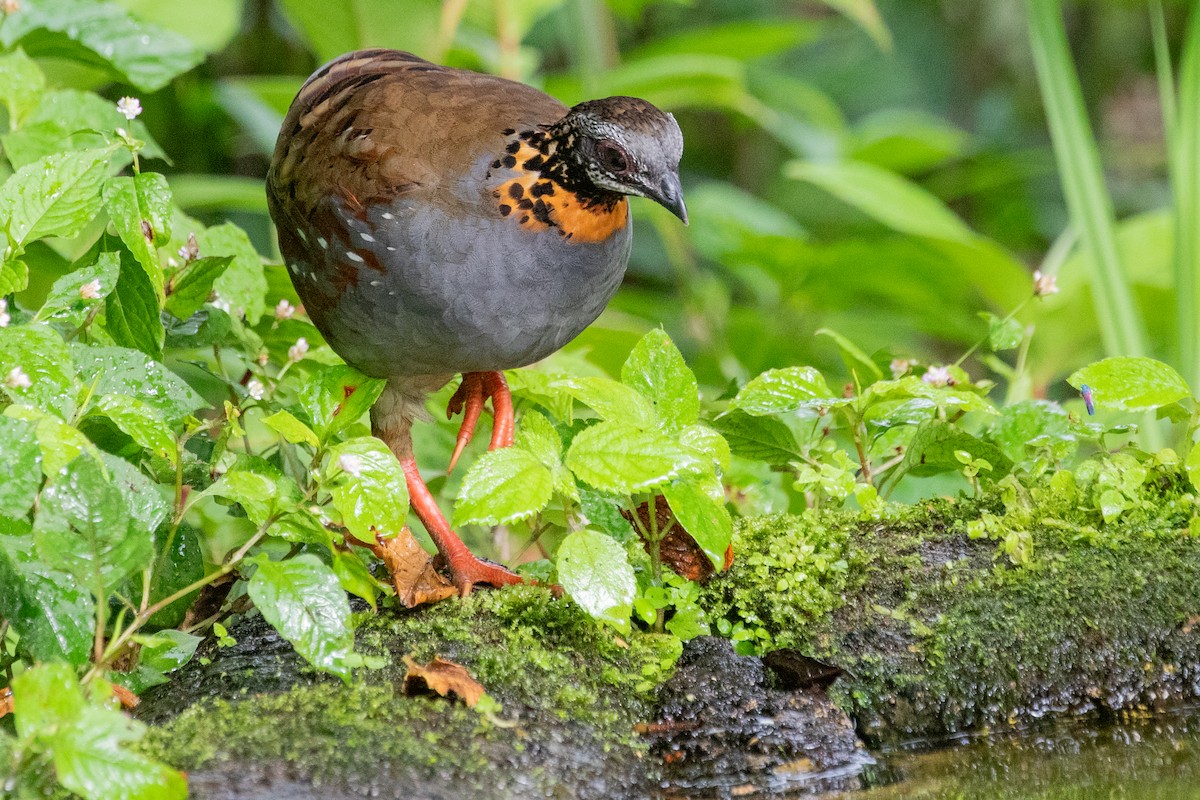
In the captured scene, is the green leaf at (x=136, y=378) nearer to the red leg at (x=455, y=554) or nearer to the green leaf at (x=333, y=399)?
the green leaf at (x=333, y=399)

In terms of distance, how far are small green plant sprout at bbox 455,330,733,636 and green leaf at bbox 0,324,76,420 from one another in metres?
0.71

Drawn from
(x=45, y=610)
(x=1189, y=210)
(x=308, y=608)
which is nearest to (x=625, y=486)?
(x=308, y=608)

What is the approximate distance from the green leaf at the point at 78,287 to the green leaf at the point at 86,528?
0.58 m

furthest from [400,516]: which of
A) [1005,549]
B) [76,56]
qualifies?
[76,56]

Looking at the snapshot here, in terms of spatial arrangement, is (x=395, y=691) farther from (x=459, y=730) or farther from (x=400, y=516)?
(x=400, y=516)

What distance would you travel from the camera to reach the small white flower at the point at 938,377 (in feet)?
9.03

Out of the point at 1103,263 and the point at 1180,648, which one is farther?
the point at 1103,263

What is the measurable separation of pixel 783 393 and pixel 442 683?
969 millimetres

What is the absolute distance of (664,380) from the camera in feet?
7.66

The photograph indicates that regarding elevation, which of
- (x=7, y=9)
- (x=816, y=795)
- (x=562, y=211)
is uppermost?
(x=7, y=9)

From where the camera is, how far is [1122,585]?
2334mm

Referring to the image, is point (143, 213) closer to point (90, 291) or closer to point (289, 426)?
point (90, 291)

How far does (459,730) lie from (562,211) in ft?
3.61

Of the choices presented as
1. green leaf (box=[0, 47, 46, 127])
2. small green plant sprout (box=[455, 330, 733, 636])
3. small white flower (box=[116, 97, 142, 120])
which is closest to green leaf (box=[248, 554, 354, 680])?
small green plant sprout (box=[455, 330, 733, 636])
